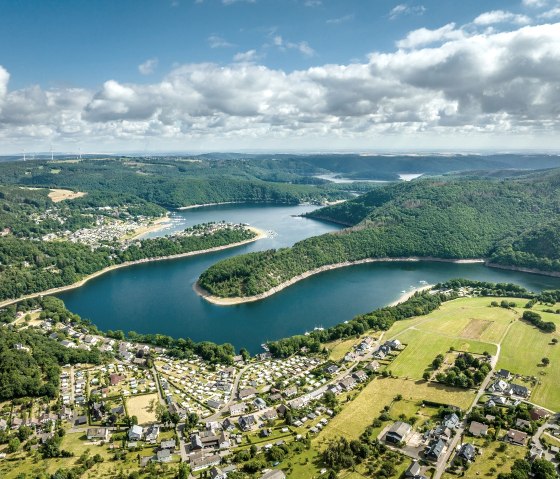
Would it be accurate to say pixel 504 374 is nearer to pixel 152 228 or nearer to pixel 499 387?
pixel 499 387

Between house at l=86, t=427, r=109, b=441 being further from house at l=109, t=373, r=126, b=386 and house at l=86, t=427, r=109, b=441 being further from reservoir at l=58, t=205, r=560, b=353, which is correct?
reservoir at l=58, t=205, r=560, b=353

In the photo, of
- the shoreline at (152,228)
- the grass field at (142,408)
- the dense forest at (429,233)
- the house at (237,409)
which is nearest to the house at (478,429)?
the house at (237,409)

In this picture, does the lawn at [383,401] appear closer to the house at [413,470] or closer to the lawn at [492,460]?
the house at [413,470]

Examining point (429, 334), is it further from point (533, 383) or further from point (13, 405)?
point (13, 405)

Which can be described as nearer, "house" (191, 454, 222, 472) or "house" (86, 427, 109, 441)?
"house" (191, 454, 222, 472)

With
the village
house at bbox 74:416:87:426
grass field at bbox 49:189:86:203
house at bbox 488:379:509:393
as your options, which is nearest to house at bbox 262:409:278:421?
the village

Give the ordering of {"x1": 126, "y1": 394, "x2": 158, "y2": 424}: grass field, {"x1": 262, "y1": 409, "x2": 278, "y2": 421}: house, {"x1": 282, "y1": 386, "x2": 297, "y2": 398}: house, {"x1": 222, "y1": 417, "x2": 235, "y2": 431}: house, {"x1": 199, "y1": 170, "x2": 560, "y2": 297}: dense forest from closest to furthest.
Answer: {"x1": 222, "y1": 417, "x2": 235, "y2": 431}: house < {"x1": 262, "y1": 409, "x2": 278, "y2": 421}: house < {"x1": 126, "y1": 394, "x2": 158, "y2": 424}: grass field < {"x1": 282, "y1": 386, "x2": 297, "y2": 398}: house < {"x1": 199, "y1": 170, "x2": 560, "y2": 297}: dense forest
